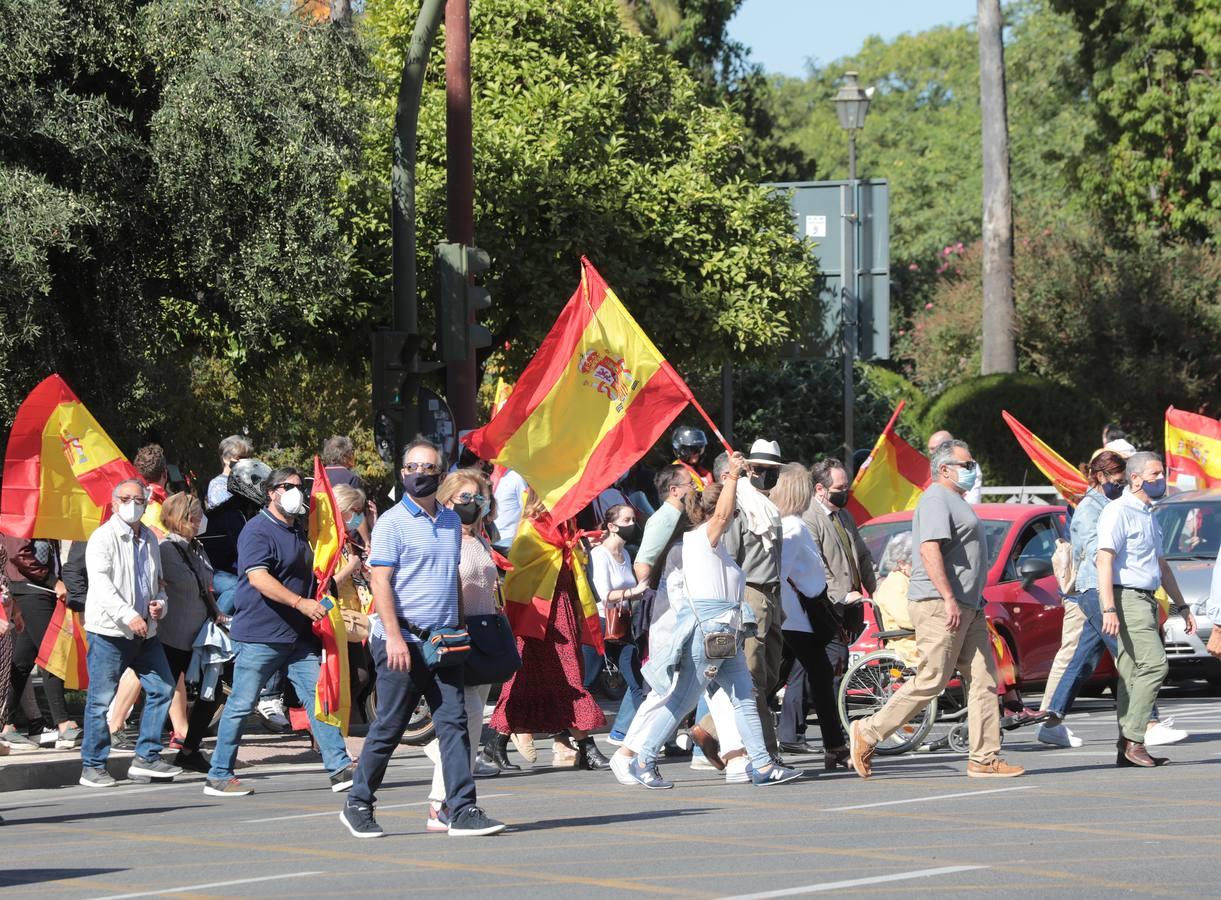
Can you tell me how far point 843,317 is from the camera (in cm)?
2181

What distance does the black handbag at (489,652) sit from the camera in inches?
372

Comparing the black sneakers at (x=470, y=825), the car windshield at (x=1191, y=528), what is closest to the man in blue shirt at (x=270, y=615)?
the black sneakers at (x=470, y=825)

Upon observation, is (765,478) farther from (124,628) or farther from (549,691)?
(124,628)

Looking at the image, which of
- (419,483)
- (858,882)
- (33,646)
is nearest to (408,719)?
(419,483)

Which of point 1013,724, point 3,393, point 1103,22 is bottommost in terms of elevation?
point 1013,724

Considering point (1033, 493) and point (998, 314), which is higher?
point (998, 314)

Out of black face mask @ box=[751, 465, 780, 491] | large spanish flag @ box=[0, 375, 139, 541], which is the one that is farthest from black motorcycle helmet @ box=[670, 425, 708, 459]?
large spanish flag @ box=[0, 375, 139, 541]

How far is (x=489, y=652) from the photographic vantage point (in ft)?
31.2

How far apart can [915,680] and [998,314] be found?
71.7ft

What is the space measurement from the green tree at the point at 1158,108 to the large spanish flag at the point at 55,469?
2818 cm

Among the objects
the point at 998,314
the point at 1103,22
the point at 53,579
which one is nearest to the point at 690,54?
the point at 1103,22

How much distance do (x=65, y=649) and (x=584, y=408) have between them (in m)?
3.87

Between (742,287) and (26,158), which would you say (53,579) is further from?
(742,287)

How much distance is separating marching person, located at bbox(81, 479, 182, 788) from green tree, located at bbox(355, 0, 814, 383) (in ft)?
29.2
